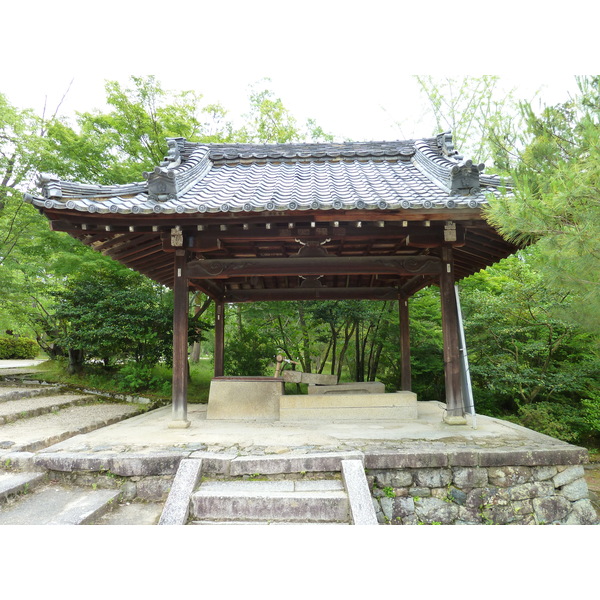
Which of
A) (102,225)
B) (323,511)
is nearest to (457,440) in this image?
(323,511)

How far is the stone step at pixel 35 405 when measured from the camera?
21.2 ft

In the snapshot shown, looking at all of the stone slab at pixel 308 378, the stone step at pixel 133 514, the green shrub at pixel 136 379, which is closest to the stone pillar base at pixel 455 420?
the stone slab at pixel 308 378

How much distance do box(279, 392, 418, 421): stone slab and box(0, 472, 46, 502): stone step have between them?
11.0 ft

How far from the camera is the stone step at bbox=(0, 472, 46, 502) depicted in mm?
3561

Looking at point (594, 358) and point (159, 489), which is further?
point (594, 358)

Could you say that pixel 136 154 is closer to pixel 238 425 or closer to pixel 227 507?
pixel 238 425

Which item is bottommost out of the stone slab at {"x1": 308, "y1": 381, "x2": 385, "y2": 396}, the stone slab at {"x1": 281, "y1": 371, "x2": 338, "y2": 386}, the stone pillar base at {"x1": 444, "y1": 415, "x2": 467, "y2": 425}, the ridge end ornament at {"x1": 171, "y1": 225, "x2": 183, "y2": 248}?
the stone pillar base at {"x1": 444, "y1": 415, "x2": 467, "y2": 425}

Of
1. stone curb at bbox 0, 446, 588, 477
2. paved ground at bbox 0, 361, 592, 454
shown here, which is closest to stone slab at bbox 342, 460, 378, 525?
stone curb at bbox 0, 446, 588, 477

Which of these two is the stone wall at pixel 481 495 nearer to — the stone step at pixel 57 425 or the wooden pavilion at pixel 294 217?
the wooden pavilion at pixel 294 217

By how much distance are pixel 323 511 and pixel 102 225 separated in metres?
4.02

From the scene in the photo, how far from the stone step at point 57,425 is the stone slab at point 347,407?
3001mm

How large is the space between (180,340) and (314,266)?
221cm

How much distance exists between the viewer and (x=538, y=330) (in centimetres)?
890

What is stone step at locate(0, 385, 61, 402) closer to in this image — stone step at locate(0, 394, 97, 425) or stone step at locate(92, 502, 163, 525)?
stone step at locate(0, 394, 97, 425)
